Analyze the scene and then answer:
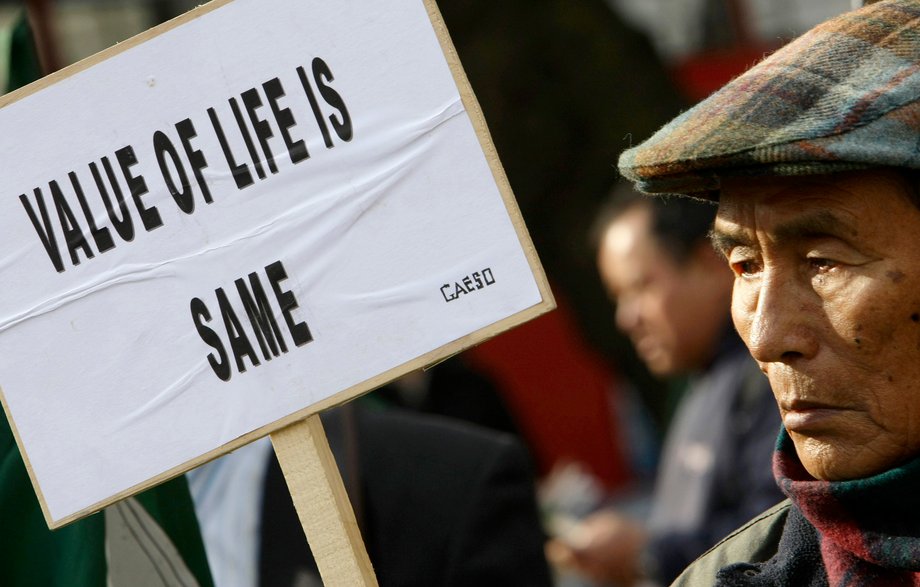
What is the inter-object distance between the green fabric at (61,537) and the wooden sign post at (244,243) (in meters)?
0.51

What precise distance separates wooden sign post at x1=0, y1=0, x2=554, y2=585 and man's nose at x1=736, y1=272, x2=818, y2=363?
0.95 ft

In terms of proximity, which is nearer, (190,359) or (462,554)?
(190,359)

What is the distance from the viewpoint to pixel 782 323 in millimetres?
1666

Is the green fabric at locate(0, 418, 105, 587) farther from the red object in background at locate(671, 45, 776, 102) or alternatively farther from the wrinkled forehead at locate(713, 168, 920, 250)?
the red object in background at locate(671, 45, 776, 102)

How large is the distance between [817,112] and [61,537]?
1.63 metres

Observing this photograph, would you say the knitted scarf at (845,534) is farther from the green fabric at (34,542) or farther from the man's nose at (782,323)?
the green fabric at (34,542)

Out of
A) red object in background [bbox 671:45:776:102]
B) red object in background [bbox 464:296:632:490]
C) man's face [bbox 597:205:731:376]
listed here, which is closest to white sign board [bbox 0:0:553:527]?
man's face [bbox 597:205:731:376]

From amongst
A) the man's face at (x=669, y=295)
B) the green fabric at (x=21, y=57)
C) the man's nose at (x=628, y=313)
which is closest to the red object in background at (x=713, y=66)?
the man's nose at (x=628, y=313)

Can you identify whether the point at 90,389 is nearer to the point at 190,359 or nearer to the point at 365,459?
the point at 190,359

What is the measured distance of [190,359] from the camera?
190 cm

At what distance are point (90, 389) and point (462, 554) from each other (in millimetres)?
1076

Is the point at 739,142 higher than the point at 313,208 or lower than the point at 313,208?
lower

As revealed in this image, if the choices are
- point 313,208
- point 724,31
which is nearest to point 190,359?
point 313,208

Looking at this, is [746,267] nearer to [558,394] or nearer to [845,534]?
[845,534]
